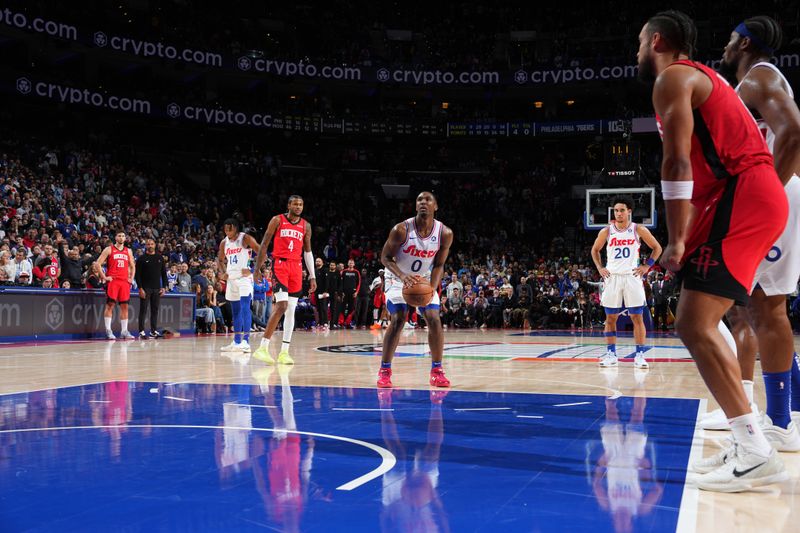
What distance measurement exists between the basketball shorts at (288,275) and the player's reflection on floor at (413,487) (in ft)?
16.1

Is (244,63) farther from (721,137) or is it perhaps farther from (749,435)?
(749,435)

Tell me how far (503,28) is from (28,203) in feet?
82.9

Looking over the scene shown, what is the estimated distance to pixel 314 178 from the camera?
112 feet

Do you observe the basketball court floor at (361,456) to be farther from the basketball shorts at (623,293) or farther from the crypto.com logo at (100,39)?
the crypto.com logo at (100,39)

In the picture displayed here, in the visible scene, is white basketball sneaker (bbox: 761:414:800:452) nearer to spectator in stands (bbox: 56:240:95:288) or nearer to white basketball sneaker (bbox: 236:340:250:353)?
white basketball sneaker (bbox: 236:340:250:353)

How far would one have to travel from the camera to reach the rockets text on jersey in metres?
14.2

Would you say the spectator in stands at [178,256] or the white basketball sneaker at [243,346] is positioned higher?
the spectator in stands at [178,256]

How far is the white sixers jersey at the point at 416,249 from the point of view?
6566 mm

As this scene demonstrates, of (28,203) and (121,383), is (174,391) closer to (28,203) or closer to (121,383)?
(121,383)

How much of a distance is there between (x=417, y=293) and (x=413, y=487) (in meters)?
3.32

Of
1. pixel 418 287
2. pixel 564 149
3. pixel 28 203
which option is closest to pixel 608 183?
pixel 564 149

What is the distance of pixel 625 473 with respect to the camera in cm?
320

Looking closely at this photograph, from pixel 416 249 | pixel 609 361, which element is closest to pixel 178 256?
pixel 609 361

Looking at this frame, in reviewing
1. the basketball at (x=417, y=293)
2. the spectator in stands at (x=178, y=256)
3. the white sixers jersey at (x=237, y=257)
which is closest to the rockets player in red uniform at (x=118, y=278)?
the white sixers jersey at (x=237, y=257)
